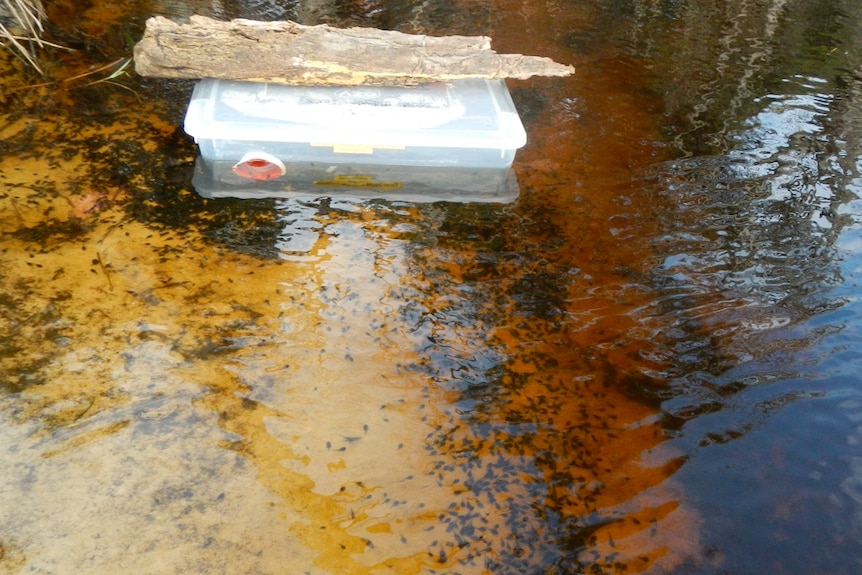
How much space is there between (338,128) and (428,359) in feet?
4.08

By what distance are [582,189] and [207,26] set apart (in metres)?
1.97

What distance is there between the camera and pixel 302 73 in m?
3.19

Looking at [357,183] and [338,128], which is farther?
[357,183]

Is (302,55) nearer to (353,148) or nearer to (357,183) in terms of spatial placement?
(353,148)

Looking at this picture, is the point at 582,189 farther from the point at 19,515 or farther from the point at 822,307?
the point at 19,515

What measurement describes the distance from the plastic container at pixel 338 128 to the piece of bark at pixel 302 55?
0.09m

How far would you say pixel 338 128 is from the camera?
120 inches

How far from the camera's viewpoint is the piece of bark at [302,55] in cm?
317

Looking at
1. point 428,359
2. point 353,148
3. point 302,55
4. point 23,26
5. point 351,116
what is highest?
point 23,26

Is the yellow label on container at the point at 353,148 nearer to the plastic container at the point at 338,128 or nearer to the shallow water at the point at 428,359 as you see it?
the plastic container at the point at 338,128

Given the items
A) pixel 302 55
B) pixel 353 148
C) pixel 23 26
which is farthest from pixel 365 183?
pixel 23 26

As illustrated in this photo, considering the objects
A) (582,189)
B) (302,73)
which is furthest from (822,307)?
(302,73)

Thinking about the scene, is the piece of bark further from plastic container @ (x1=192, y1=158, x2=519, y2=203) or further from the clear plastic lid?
plastic container @ (x1=192, y1=158, x2=519, y2=203)

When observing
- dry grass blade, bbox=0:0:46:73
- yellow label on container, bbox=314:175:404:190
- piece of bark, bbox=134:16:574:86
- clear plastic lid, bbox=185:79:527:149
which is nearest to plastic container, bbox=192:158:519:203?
yellow label on container, bbox=314:175:404:190
